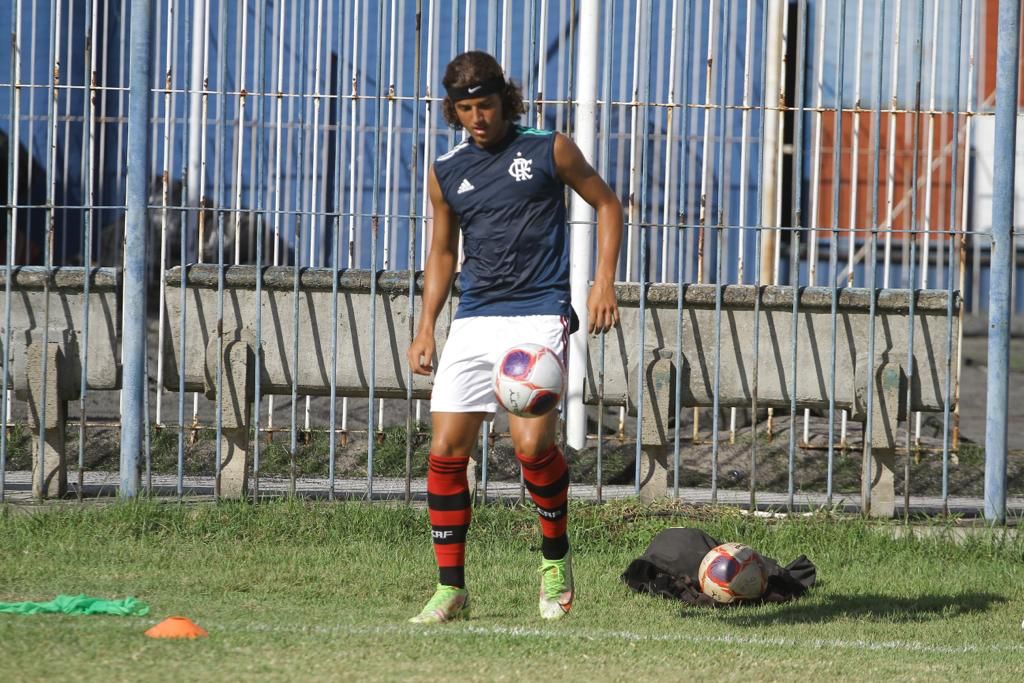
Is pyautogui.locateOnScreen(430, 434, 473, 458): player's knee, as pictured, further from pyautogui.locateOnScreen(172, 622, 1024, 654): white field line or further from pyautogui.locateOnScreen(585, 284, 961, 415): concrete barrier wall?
pyautogui.locateOnScreen(585, 284, 961, 415): concrete barrier wall

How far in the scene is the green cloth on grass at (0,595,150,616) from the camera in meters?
4.96

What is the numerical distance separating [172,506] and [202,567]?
98cm

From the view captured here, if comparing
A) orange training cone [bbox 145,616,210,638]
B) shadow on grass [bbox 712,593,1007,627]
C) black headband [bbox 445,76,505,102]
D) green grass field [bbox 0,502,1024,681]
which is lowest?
shadow on grass [bbox 712,593,1007,627]

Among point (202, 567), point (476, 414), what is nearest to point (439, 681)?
point (476, 414)

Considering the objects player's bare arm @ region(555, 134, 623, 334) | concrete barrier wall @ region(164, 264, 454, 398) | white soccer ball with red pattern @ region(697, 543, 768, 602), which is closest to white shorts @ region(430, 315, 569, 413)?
player's bare arm @ region(555, 134, 623, 334)

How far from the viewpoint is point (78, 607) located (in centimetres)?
499

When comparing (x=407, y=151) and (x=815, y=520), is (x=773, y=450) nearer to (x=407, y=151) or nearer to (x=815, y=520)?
(x=815, y=520)

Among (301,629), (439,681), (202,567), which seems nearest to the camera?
(439,681)

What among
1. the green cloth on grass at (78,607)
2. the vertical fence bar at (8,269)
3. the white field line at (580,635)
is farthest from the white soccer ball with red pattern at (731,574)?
the vertical fence bar at (8,269)

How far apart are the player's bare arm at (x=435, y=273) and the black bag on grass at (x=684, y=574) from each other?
1288mm

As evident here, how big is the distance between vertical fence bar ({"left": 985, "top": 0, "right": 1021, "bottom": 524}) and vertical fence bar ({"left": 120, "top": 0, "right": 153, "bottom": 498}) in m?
4.34

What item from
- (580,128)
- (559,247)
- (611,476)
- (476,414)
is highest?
(580,128)

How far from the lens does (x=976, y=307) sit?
17.3 meters

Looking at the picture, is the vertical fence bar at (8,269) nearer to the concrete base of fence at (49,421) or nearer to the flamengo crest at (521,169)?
the concrete base of fence at (49,421)
